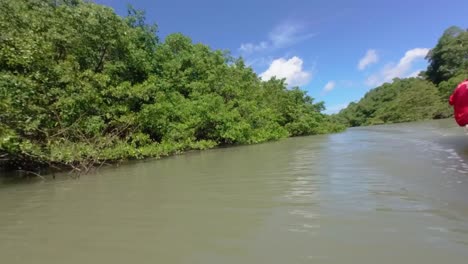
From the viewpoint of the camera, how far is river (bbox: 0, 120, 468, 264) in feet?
9.04

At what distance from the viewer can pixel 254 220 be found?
12.1 ft

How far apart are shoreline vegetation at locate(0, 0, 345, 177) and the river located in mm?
2446

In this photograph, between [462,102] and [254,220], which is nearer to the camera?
[254,220]

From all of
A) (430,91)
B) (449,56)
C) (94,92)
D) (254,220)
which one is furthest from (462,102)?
(449,56)

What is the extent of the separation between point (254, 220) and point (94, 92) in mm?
9035

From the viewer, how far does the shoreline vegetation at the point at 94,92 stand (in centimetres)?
821

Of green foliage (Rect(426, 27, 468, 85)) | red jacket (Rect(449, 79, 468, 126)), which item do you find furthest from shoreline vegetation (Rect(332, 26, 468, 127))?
red jacket (Rect(449, 79, 468, 126))

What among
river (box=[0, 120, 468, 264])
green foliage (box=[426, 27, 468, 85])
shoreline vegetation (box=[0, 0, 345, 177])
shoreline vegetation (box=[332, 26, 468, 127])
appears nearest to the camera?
river (box=[0, 120, 468, 264])

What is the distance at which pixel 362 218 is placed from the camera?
11.4ft

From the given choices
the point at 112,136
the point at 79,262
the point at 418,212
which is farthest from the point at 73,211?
the point at 112,136

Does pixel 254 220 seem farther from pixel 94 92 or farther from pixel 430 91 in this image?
pixel 430 91

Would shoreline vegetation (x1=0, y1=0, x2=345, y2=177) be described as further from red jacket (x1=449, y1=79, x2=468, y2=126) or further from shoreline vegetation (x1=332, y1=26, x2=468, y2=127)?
shoreline vegetation (x1=332, y1=26, x2=468, y2=127)

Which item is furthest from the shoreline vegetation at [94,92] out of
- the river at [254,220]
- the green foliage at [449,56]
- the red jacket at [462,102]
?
the green foliage at [449,56]

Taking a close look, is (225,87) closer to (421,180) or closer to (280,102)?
(280,102)
